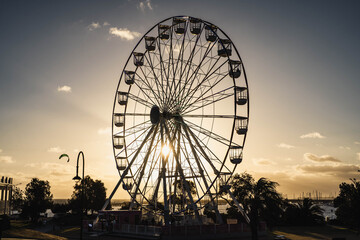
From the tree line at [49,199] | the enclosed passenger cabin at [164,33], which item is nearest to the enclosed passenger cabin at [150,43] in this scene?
the enclosed passenger cabin at [164,33]

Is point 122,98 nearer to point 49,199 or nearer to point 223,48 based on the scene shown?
point 223,48

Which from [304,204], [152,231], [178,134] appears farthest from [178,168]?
[304,204]

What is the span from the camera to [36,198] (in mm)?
66438

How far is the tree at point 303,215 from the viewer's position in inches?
1829

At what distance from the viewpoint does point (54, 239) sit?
28266mm

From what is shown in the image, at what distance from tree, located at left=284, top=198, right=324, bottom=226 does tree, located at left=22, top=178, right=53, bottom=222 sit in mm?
41313

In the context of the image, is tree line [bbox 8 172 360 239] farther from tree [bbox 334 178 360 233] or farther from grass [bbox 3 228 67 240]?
grass [bbox 3 228 67 240]

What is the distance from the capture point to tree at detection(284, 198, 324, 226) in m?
46.5

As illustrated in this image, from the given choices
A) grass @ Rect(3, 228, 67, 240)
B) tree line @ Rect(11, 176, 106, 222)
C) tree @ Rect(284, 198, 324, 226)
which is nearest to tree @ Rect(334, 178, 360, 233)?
tree @ Rect(284, 198, 324, 226)

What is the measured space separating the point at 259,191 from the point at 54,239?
22968mm

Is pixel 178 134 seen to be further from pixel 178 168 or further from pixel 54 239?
pixel 54 239

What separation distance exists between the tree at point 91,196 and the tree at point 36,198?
5.20 m

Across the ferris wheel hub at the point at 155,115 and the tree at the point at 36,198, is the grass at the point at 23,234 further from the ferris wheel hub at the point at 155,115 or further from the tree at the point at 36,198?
the tree at the point at 36,198

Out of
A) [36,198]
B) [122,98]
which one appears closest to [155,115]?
[122,98]
